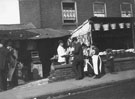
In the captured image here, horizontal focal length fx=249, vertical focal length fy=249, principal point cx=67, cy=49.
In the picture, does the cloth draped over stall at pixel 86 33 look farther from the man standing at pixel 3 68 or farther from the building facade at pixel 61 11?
the man standing at pixel 3 68

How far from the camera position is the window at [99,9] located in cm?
2134

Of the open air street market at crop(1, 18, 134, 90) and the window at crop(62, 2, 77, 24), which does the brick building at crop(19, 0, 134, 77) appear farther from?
the open air street market at crop(1, 18, 134, 90)

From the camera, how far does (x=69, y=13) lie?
20234mm

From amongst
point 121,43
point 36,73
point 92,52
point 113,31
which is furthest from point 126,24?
point 36,73

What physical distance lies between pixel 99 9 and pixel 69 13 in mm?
2970

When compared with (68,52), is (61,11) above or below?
above

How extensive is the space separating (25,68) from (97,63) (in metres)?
5.07

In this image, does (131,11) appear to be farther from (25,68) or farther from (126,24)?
(25,68)

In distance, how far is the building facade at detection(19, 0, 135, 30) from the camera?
19.5 m

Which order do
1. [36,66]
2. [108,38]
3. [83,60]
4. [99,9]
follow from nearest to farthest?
[83,60]
[36,66]
[108,38]
[99,9]

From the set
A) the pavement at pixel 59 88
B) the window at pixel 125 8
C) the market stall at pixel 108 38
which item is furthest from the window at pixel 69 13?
the pavement at pixel 59 88

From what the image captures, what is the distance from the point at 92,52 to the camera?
42.3 ft

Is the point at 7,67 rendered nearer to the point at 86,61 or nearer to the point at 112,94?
the point at 86,61

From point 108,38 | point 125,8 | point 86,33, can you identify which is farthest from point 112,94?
point 125,8
